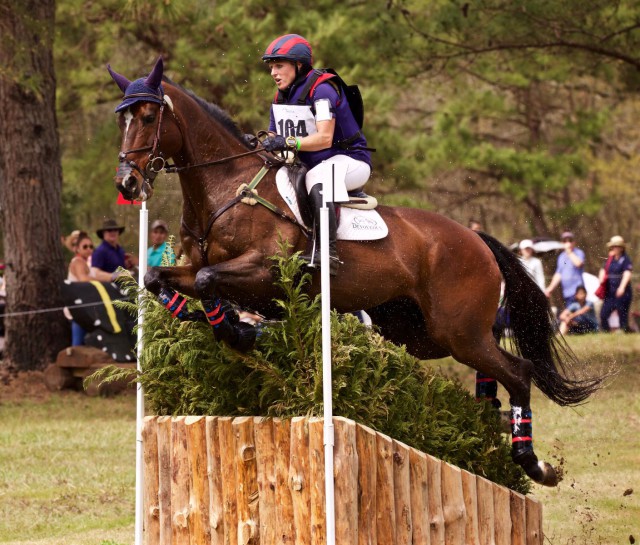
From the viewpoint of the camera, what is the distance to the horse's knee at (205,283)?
5488mm

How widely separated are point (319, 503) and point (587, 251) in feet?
74.5

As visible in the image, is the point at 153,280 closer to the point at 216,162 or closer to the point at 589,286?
the point at 216,162

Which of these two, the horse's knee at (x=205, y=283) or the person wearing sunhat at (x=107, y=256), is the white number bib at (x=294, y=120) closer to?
the horse's knee at (x=205, y=283)

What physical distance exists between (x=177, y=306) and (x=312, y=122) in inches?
47.3

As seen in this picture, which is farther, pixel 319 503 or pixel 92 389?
pixel 92 389

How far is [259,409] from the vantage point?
18.4 ft

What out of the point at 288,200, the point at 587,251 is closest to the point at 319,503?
the point at 288,200

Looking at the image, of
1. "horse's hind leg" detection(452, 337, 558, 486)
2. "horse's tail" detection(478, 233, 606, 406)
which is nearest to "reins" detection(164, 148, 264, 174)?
"horse's hind leg" detection(452, 337, 558, 486)

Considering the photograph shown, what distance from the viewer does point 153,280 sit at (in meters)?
5.77

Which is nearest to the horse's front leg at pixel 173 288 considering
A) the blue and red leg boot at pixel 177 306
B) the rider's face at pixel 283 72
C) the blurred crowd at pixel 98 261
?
the blue and red leg boot at pixel 177 306

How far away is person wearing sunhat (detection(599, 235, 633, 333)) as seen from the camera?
1598 centimetres

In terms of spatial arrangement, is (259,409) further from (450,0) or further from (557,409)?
(450,0)

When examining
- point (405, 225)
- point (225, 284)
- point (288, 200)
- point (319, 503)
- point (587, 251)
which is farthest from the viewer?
point (587, 251)

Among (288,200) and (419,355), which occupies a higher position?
(288,200)
